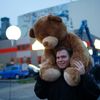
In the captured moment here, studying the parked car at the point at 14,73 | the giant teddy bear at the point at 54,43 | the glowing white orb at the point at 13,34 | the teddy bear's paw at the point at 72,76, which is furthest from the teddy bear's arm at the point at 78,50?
the parked car at the point at 14,73

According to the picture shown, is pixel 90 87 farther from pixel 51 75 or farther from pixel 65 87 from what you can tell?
pixel 51 75

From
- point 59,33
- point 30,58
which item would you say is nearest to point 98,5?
point 30,58

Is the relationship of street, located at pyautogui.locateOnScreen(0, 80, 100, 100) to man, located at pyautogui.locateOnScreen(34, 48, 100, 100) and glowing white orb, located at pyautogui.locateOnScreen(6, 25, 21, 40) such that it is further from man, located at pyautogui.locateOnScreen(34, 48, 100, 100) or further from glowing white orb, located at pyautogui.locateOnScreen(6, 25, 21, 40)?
man, located at pyautogui.locateOnScreen(34, 48, 100, 100)

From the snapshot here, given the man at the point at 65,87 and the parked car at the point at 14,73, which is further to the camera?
Answer: the parked car at the point at 14,73

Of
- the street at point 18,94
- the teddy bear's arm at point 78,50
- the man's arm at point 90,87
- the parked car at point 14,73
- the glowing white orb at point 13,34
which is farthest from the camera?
the parked car at point 14,73

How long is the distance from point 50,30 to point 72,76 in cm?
47

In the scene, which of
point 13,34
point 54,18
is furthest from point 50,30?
point 13,34

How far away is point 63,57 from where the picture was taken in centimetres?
270

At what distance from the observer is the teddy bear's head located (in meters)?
2.74

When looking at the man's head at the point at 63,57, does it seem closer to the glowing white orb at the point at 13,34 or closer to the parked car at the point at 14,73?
the glowing white orb at the point at 13,34

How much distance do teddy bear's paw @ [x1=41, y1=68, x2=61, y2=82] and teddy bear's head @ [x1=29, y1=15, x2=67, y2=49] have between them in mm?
215

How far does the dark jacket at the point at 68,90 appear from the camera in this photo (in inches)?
100

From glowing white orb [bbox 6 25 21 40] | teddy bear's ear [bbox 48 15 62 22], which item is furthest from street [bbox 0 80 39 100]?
teddy bear's ear [bbox 48 15 62 22]

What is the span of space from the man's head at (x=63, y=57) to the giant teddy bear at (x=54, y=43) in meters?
0.04
